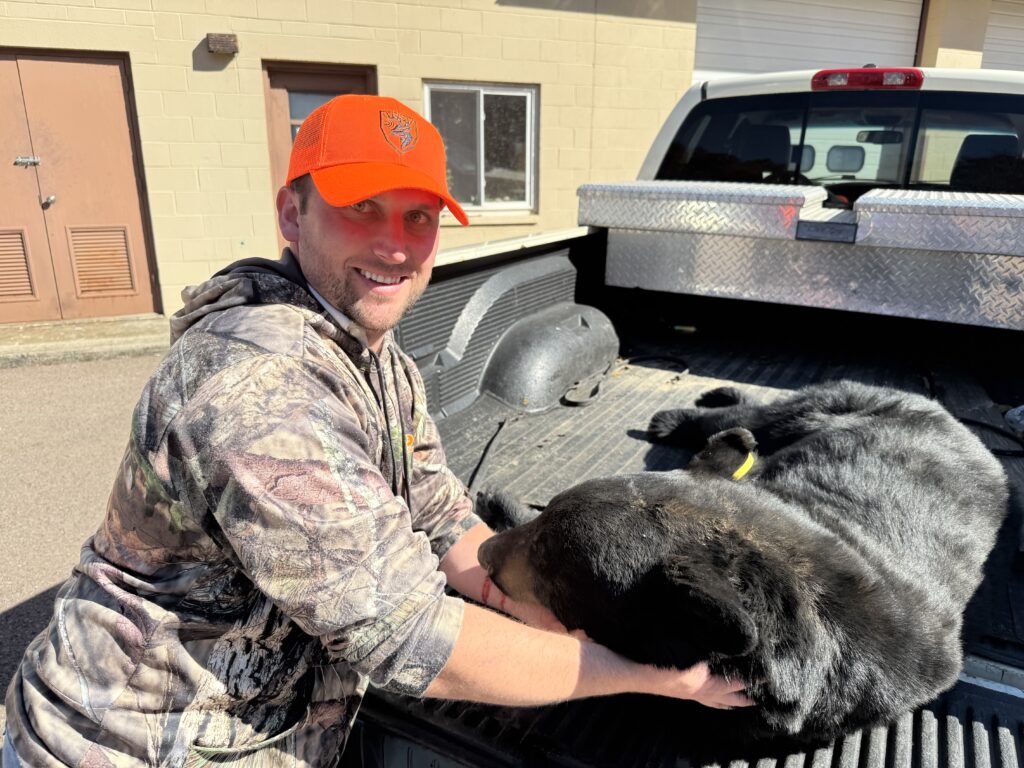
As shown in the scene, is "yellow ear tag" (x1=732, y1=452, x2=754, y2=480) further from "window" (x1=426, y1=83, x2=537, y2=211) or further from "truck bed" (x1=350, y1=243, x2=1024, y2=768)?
"window" (x1=426, y1=83, x2=537, y2=211)

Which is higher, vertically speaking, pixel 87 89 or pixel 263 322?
pixel 87 89

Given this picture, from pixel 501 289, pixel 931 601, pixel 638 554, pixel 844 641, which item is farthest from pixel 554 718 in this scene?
pixel 501 289

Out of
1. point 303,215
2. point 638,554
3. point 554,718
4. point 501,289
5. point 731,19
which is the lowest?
point 554,718

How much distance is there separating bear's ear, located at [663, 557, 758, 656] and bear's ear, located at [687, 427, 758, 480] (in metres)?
0.67

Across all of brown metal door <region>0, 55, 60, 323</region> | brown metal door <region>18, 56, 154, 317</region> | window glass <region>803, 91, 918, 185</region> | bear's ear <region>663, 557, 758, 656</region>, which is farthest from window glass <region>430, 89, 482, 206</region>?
bear's ear <region>663, 557, 758, 656</region>

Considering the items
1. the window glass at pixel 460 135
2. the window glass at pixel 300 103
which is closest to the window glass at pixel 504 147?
the window glass at pixel 460 135

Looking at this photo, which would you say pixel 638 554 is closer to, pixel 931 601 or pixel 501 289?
pixel 931 601

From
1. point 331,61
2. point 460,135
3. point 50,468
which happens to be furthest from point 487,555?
point 460,135

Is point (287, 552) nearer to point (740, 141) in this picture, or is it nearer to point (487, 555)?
point (487, 555)

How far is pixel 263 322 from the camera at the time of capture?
161 cm

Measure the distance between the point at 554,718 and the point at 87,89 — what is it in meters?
9.41

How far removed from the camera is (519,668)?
5.33 feet

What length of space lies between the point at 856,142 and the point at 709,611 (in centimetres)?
394

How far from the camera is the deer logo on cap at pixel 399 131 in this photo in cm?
178
